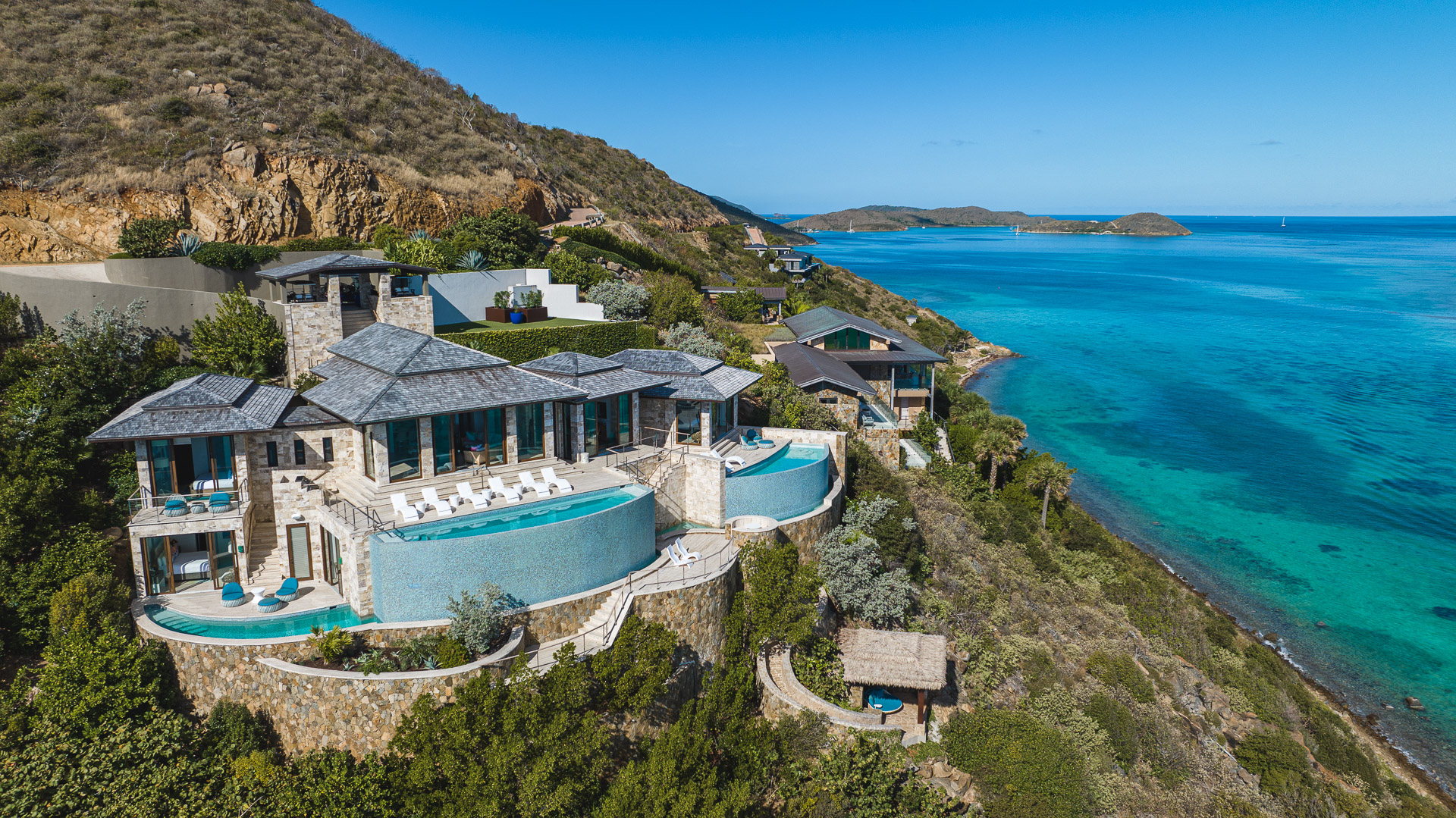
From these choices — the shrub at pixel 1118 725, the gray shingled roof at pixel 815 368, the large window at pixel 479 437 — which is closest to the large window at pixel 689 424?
the large window at pixel 479 437

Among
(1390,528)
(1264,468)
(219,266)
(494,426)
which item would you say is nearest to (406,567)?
(494,426)

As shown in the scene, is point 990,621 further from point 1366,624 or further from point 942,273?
point 942,273

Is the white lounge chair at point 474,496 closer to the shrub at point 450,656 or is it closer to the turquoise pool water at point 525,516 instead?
the turquoise pool water at point 525,516

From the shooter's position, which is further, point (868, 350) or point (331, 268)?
point (868, 350)

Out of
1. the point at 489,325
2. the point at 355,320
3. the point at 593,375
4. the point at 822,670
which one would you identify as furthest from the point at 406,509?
the point at 489,325

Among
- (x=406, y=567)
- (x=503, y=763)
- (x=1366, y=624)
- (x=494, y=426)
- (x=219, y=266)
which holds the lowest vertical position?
(x=1366, y=624)

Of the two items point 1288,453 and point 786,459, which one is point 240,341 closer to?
point 786,459
